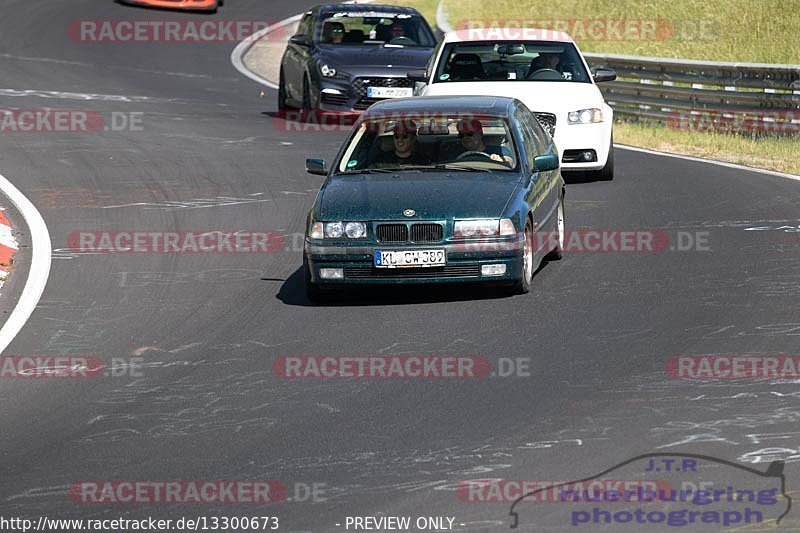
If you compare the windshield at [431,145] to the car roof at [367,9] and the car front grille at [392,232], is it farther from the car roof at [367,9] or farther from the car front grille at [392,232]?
the car roof at [367,9]

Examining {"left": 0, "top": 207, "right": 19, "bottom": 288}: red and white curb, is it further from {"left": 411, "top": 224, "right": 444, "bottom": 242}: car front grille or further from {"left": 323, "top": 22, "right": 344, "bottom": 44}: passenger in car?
{"left": 323, "top": 22, "right": 344, "bottom": 44}: passenger in car

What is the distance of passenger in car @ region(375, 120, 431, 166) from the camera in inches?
500

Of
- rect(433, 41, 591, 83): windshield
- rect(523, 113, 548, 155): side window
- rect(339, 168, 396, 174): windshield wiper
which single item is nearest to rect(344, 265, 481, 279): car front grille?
rect(339, 168, 396, 174): windshield wiper

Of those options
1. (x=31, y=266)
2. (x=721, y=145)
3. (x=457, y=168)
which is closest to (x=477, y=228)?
(x=457, y=168)

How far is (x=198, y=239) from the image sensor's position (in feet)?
48.4

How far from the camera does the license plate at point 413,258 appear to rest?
37.8ft

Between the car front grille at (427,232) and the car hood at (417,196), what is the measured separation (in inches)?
2.3

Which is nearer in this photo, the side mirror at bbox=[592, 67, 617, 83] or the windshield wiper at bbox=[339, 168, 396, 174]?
the windshield wiper at bbox=[339, 168, 396, 174]

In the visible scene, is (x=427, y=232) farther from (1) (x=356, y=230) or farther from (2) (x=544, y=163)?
(2) (x=544, y=163)

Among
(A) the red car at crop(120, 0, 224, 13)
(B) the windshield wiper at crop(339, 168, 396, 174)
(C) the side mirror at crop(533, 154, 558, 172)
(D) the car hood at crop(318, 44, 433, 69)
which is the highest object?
(C) the side mirror at crop(533, 154, 558, 172)

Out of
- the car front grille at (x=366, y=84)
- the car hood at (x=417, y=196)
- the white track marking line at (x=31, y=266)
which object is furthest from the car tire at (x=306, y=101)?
the car hood at (x=417, y=196)

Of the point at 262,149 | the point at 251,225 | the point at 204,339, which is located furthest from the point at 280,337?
the point at 262,149

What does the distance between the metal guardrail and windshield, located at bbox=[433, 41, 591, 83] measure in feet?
17.8

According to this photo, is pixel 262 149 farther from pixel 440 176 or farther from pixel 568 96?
pixel 440 176
